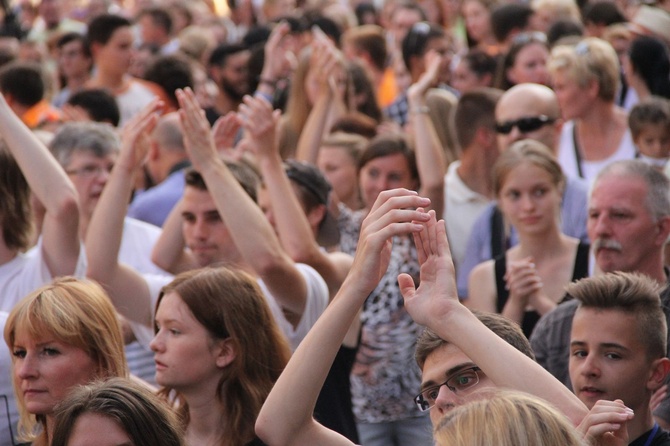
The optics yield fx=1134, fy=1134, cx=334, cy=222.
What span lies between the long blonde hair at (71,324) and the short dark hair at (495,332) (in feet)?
3.70

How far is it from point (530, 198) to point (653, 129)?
53.5 inches

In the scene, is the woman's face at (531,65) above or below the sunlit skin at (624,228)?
below

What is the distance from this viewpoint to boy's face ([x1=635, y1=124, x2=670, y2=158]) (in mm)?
6172

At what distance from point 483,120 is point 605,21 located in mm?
4123

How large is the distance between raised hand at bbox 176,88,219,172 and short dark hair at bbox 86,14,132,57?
5.38m

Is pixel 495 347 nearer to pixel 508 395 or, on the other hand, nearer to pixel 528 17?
pixel 508 395

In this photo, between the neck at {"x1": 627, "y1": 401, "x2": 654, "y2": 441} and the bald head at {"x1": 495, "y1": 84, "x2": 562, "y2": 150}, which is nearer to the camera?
the neck at {"x1": 627, "y1": 401, "x2": 654, "y2": 441}

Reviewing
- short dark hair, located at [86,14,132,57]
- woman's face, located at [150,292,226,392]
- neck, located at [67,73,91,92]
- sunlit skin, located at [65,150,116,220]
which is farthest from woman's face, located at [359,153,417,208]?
neck, located at [67,73,91,92]

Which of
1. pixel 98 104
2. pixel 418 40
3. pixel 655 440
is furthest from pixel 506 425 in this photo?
pixel 418 40

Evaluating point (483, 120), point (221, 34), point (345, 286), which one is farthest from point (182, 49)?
point (345, 286)

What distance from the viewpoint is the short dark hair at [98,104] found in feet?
25.3

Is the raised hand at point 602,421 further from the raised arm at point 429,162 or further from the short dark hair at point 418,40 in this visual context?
the short dark hair at point 418,40

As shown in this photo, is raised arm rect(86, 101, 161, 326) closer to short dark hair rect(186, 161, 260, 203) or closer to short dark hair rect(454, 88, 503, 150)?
short dark hair rect(186, 161, 260, 203)

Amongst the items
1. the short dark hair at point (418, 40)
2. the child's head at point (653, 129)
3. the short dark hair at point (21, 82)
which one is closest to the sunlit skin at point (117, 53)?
the short dark hair at point (21, 82)
